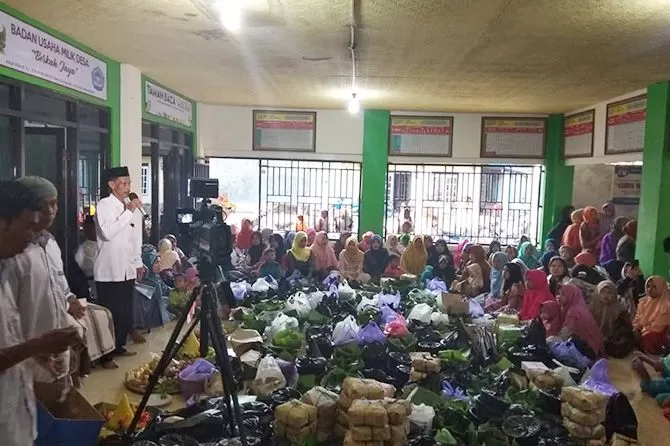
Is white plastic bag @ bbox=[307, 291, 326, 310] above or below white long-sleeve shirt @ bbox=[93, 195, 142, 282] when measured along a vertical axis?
below

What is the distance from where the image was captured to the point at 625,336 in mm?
5820

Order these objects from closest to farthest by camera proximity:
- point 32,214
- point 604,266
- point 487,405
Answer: point 32,214 < point 487,405 < point 604,266

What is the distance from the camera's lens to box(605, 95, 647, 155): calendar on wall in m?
7.08

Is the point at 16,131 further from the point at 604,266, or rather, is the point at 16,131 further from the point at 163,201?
the point at 604,266

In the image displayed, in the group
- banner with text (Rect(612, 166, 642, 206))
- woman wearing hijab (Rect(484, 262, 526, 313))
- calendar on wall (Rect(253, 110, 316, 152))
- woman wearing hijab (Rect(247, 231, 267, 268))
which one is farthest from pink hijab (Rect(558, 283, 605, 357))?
calendar on wall (Rect(253, 110, 316, 152))

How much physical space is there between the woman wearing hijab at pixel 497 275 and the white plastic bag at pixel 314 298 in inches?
86.0

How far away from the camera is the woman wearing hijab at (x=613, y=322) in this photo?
229 inches

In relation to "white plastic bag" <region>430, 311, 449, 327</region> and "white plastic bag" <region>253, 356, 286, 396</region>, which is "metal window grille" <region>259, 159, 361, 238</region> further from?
"white plastic bag" <region>253, 356, 286, 396</region>

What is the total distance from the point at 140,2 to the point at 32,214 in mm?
2484

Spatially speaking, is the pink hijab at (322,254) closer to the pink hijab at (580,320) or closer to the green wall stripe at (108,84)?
the green wall stripe at (108,84)

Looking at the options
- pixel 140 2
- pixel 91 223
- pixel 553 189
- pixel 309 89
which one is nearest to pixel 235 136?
pixel 309 89

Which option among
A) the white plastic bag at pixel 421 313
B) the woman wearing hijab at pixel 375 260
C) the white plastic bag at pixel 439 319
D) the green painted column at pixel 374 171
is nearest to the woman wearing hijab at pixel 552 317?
the white plastic bag at pixel 439 319

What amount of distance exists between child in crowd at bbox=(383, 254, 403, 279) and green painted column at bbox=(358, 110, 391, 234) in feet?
3.93

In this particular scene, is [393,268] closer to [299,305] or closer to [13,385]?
[299,305]
